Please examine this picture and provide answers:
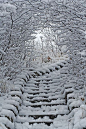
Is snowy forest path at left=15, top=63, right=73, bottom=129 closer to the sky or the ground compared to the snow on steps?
closer to the ground

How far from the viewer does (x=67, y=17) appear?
425 cm

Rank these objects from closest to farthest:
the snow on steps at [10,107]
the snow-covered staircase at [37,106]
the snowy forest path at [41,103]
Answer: the snow on steps at [10,107] → the snow-covered staircase at [37,106] → the snowy forest path at [41,103]

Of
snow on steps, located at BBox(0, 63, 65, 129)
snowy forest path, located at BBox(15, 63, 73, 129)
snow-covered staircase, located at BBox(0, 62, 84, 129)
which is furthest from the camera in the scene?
snowy forest path, located at BBox(15, 63, 73, 129)

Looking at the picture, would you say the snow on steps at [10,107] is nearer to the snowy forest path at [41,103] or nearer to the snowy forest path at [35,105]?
the snowy forest path at [35,105]

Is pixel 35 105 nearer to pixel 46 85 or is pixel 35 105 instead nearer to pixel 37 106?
pixel 37 106

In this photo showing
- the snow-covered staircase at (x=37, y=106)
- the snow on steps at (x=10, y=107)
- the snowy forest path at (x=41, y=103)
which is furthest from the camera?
the snowy forest path at (x=41, y=103)

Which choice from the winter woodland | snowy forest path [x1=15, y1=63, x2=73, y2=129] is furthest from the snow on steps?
snowy forest path [x1=15, y1=63, x2=73, y2=129]

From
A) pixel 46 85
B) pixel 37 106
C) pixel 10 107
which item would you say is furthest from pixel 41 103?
pixel 46 85

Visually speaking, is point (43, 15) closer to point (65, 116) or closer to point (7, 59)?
point (7, 59)

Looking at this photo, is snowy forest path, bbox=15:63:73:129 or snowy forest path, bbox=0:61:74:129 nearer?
snowy forest path, bbox=0:61:74:129

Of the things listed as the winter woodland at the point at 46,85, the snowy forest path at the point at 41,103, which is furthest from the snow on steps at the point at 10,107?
the snowy forest path at the point at 41,103

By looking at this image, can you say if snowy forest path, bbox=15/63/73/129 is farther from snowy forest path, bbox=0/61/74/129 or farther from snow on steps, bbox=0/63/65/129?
snow on steps, bbox=0/63/65/129

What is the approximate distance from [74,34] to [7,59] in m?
1.77

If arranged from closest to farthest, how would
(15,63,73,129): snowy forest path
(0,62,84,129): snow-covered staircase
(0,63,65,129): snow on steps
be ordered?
(0,63,65,129): snow on steps
(0,62,84,129): snow-covered staircase
(15,63,73,129): snowy forest path
